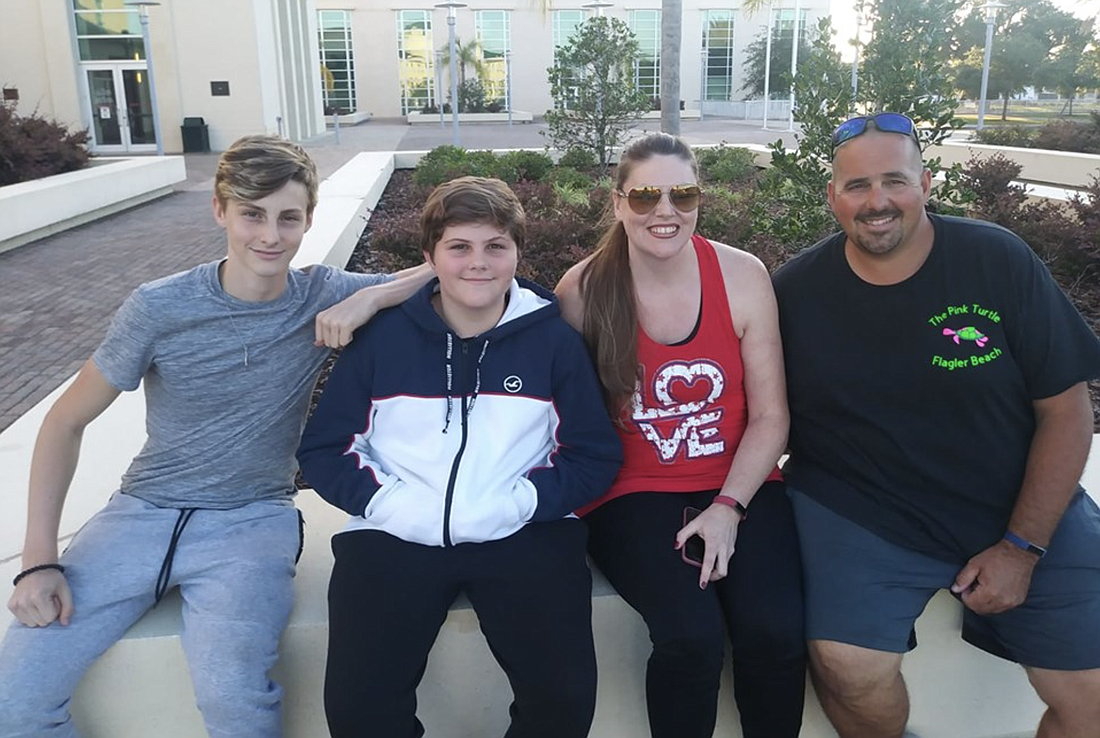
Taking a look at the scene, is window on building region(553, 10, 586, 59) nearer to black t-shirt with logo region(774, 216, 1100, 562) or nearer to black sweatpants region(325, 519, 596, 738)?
black t-shirt with logo region(774, 216, 1100, 562)

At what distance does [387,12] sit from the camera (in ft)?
160

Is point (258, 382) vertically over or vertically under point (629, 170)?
under

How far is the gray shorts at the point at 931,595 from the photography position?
2.32m

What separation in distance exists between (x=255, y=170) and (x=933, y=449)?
2057 millimetres

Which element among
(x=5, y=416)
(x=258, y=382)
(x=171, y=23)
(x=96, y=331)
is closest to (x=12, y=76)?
(x=171, y=23)

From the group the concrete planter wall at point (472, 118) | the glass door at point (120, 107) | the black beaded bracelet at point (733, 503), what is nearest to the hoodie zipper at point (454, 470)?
the black beaded bracelet at point (733, 503)

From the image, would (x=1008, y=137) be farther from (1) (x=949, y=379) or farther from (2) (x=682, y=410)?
(2) (x=682, y=410)

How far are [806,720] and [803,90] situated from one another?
15.0ft

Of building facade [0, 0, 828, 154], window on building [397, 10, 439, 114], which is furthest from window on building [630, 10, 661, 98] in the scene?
window on building [397, 10, 439, 114]

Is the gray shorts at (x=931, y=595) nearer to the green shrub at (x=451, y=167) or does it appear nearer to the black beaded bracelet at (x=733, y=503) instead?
the black beaded bracelet at (x=733, y=503)

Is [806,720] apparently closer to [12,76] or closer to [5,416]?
[5,416]

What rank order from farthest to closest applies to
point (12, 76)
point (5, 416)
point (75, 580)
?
point (12, 76)
point (5, 416)
point (75, 580)

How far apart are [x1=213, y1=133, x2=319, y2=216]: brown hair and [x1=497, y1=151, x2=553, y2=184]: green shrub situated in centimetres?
1033

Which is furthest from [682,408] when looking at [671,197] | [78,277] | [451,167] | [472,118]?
[472,118]
